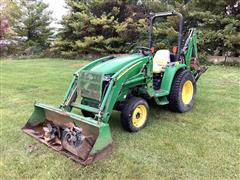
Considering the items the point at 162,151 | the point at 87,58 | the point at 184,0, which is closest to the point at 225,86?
the point at 162,151

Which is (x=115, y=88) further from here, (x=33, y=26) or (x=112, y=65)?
(x=33, y=26)

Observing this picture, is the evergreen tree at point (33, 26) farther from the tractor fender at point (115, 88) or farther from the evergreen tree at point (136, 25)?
the tractor fender at point (115, 88)

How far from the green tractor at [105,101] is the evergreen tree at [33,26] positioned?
41.5ft

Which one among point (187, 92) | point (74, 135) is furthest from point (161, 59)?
point (74, 135)

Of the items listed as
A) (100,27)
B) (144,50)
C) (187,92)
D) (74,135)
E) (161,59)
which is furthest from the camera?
(100,27)

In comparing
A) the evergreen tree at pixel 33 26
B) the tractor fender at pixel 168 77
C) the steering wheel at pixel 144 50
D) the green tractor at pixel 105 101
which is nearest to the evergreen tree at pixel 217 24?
the green tractor at pixel 105 101

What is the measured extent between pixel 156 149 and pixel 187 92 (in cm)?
190

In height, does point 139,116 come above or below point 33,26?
below

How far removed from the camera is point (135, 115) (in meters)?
3.66

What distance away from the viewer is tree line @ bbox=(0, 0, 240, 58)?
9453 millimetres

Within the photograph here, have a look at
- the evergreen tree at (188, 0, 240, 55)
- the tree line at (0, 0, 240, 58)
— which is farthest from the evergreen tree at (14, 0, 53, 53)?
the evergreen tree at (188, 0, 240, 55)

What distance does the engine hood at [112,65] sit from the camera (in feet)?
11.8

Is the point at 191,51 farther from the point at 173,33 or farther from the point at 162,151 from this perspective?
the point at 173,33

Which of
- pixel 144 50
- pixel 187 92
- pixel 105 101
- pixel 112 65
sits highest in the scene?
pixel 144 50
